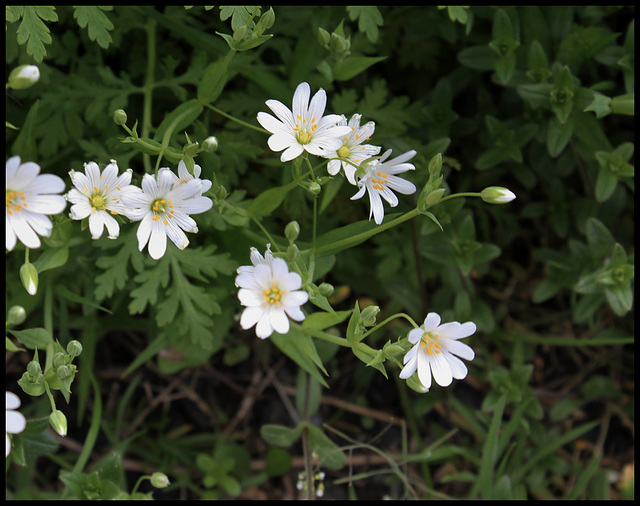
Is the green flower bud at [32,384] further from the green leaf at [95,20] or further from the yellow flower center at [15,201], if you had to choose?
the green leaf at [95,20]

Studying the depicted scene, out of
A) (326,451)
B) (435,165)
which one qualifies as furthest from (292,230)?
(326,451)

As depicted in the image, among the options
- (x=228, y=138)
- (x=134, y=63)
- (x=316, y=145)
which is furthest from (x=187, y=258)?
(x=134, y=63)

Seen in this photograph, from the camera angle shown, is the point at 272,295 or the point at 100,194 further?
the point at 100,194

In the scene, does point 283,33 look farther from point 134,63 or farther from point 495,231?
point 495,231

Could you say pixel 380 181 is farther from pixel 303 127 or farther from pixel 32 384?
pixel 32 384

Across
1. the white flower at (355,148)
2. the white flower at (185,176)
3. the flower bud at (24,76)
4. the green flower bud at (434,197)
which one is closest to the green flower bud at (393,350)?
the green flower bud at (434,197)

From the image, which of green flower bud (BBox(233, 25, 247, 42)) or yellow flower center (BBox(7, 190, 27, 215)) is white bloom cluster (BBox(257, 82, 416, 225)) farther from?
yellow flower center (BBox(7, 190, 27, 215))

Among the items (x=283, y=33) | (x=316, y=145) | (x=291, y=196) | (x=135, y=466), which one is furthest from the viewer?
(x=135, y=466)
